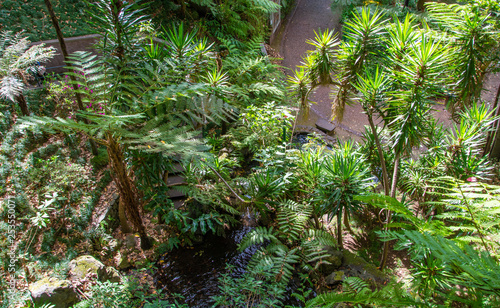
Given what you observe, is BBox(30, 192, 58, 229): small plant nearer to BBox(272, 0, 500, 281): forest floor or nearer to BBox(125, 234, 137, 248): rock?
BBox(125, 234, 137, 248): rock

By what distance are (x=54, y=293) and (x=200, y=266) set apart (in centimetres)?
158

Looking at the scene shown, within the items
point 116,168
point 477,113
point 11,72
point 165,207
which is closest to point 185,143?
point 116,168

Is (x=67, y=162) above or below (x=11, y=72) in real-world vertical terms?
below

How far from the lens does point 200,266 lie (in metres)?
3.82

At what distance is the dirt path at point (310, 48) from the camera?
7766 mm

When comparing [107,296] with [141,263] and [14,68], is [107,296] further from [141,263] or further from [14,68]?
[14,68]

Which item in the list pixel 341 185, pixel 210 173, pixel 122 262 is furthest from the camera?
pixel 210 173

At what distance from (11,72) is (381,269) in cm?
515

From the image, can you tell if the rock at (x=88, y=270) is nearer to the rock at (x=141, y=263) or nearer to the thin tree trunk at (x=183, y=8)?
the rock at (x=141, y=263)

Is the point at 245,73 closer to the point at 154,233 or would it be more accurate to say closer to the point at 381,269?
the point at 154,233

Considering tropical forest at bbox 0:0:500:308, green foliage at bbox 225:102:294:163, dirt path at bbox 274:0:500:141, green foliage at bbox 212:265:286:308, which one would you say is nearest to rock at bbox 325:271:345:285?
tropical forest at bbox 0:0:500:308

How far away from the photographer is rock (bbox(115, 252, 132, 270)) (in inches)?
145

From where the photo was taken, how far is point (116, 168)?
295cm

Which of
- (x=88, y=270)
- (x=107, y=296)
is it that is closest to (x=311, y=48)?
(x=88, y=270)
